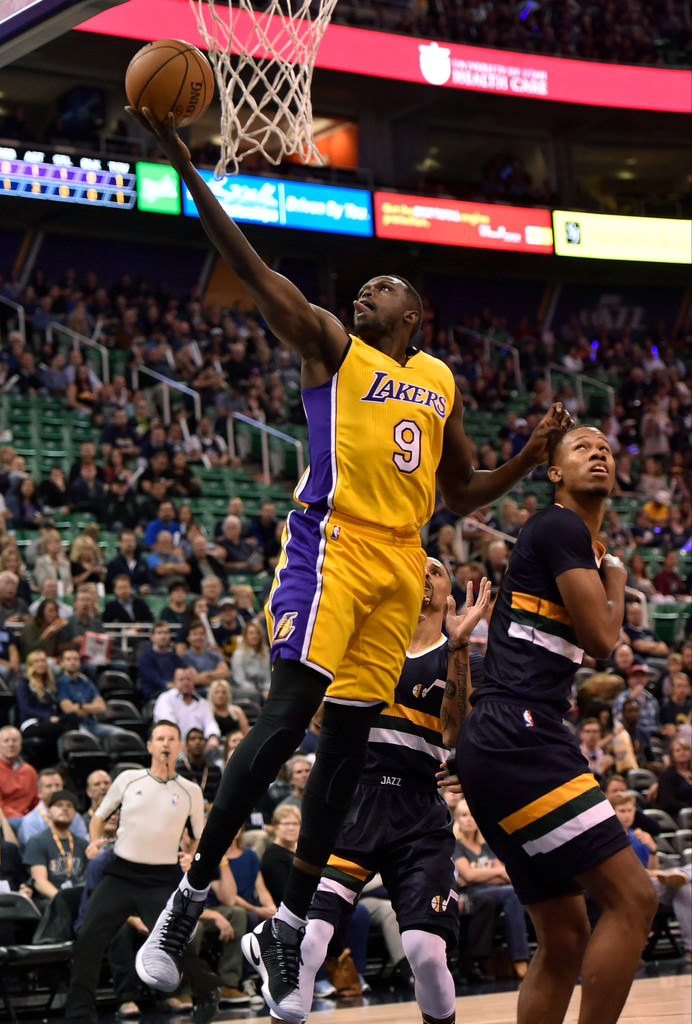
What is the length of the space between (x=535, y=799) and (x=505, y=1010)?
437 centimetres

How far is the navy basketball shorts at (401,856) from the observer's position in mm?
5840

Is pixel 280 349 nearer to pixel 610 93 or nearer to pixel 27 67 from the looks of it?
pixel 27 67

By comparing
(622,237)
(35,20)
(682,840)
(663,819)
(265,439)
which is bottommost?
(682,840)

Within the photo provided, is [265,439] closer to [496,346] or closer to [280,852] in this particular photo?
[496,346]

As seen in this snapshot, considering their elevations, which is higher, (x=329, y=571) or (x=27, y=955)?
(x=329, y=571)

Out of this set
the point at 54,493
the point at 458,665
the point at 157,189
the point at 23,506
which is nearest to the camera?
the point at 458,665

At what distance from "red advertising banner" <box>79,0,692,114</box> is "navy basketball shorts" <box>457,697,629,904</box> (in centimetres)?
2158

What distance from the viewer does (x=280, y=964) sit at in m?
4.62

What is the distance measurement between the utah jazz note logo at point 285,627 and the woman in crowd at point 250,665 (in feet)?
28.0

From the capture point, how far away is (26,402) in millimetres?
18547

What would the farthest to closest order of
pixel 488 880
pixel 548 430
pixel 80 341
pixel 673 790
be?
pixel 80 341
pixel 673 790
pixel 488 880
pixel 548 430

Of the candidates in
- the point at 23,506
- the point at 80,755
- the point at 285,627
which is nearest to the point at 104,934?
the point at 80,755

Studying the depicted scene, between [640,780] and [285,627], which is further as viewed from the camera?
[640,780]

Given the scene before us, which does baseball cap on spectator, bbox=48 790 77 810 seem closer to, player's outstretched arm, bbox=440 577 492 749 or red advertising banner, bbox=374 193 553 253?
player's outstretched arm, bbox=440 577 492 749
